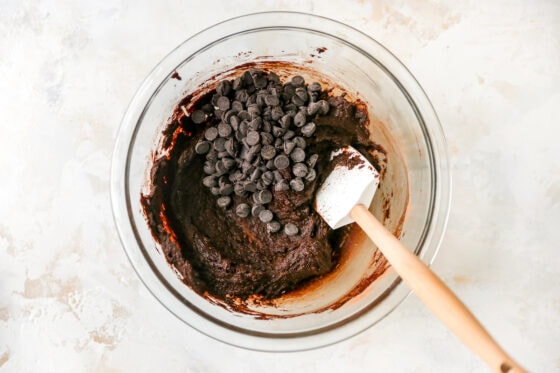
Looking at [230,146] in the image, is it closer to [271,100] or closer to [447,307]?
[271,100]

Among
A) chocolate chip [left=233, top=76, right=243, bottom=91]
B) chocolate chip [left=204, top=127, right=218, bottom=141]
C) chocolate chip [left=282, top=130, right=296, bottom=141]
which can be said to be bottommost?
chocolate chip [left=282, top=130, right=296, bottom=141]

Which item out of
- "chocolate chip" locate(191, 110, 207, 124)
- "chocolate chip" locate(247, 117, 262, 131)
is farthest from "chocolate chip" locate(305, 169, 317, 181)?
"chocolate chip" locate(191, 110, 207, 124)

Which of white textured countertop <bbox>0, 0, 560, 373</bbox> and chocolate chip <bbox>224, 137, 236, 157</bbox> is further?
white textured countertop <bbox>0, 0, 560, 373</bbox>

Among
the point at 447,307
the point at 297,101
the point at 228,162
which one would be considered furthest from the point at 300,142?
the point at 447,307

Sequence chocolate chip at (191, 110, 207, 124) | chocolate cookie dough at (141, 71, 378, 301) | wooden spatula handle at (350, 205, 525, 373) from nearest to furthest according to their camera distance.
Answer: wooden spatula handle at (350, 205, 525, 373) → chocolate cookie dough at (141, 71, 378, 301) → chocolate chip at (191, 110, 207, 124)

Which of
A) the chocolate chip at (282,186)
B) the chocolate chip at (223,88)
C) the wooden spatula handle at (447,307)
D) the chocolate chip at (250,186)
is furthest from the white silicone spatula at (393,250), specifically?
the chocolate chip at (223,88)

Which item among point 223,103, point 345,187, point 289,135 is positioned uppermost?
point 223,103

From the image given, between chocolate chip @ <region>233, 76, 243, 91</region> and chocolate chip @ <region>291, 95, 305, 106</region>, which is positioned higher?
chocolate chip @ <region>233, 76, 243, 91</region>

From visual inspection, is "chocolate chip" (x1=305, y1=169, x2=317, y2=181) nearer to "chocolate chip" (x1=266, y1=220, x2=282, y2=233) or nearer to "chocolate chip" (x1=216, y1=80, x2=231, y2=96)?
"chocolate chip" (x1=266, y1=220, x2=282, y2=233)
